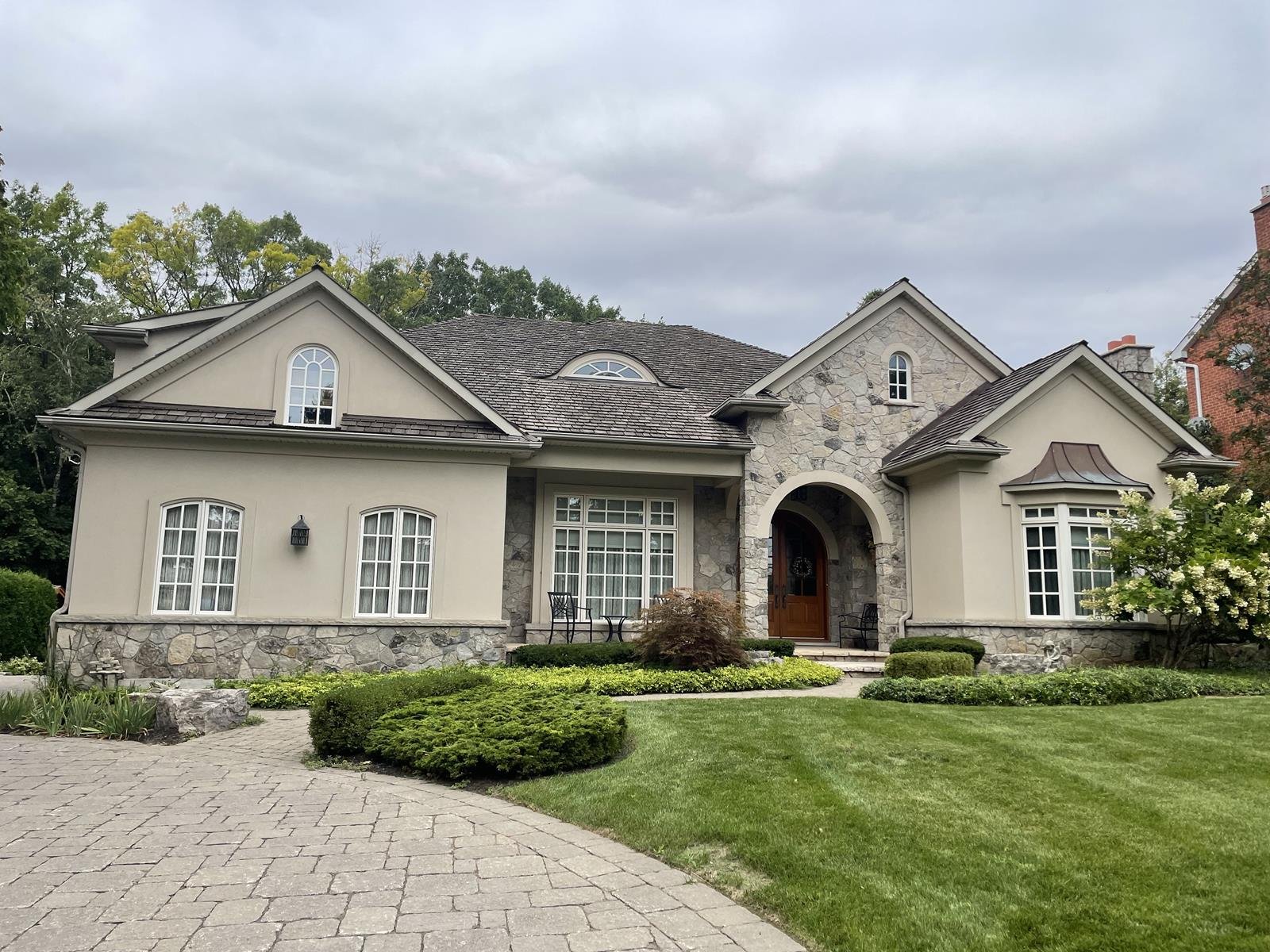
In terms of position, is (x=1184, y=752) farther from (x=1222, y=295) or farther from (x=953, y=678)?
(x=1222, y=295)

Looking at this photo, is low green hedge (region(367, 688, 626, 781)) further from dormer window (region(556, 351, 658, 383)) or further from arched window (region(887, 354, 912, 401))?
arched window (region(887, 354, 912, 401))

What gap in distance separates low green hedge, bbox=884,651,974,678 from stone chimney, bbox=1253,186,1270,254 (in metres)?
16.9

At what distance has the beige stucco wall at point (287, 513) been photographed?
38.8 ft

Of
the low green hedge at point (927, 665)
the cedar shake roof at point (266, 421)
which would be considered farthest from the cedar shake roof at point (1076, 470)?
the cedar shake roof at point (266, 421)

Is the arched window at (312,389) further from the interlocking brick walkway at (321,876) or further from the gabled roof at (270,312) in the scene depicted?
the interlocking brick walkway at (321,876)

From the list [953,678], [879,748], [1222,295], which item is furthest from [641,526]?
[1222,295]

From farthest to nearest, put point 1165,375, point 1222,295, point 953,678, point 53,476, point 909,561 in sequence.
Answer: point 1165,375 < point 53,476 < point 1222,295 < point 909,561 < point 953,678

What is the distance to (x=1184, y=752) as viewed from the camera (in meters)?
6.66

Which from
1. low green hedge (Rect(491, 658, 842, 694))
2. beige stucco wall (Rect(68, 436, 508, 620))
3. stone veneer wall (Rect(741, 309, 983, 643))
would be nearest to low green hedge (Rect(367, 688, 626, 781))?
low green hedge (Rect(491, 658, 842, 694))

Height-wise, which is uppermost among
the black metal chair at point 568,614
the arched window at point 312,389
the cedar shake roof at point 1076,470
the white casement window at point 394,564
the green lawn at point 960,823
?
the arched window at point 312,389

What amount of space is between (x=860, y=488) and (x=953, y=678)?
210 inches

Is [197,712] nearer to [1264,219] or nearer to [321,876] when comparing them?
[321,876]

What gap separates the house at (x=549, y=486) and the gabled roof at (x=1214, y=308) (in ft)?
20.8

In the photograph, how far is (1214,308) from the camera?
64.4ft
